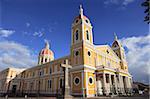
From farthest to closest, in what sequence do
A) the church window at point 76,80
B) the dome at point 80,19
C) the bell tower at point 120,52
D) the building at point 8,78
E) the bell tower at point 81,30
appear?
the building at point 8,78
the bell tower at point 120,52
the dome at point 80,19
the bell tower at point 81,30
the church window at point 76,80

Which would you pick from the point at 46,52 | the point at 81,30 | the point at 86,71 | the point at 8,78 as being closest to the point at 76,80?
the point at 86,71

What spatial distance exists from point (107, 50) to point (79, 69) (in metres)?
11.6

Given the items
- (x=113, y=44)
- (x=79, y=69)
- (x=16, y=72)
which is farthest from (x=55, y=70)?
(x=16, y=72)

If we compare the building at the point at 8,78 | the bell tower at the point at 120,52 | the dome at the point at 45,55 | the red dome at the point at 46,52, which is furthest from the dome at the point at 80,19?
the building at the point at 8,78

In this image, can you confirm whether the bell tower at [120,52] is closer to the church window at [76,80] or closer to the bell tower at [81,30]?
the bell tower at [81,30]

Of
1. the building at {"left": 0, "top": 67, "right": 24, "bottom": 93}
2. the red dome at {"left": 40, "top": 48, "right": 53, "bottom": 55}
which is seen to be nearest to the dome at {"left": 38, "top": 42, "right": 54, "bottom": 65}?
the red dome at {"left": 40, "top": 48, "right": 53, "bottom": 55}

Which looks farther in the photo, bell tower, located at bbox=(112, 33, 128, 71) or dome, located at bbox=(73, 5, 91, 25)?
bell tower, located at bbox=(112, 33, 128, 71)

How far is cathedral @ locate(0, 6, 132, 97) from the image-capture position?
22391 mm

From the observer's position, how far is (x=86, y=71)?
72.8 ft

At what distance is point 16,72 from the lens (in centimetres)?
4784

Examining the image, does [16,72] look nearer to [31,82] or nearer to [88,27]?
[31,82]

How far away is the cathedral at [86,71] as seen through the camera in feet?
73.5

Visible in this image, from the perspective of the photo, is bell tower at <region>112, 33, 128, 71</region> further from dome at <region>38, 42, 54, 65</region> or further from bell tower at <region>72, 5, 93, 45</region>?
dome at <region>38, 42, 54, 65</region>

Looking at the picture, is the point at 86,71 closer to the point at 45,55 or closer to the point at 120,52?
the point at 120,52
